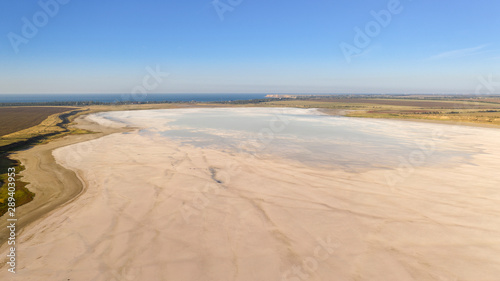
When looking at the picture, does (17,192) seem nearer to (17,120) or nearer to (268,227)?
(268,227)

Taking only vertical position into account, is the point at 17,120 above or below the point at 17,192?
above

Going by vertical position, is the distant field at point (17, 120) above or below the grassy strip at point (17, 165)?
above

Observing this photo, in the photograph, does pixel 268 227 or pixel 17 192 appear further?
pixel 17 192

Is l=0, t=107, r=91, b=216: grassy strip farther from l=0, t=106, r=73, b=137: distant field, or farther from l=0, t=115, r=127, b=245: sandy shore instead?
l=0, t=106, r=73, b=137: distant field

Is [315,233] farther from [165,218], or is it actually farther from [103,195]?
[103,195]

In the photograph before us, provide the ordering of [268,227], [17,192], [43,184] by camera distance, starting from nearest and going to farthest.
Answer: [268,227]
[17,192]
[43,184]

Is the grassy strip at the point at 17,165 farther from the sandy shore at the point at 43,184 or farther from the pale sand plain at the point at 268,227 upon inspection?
the pale sand plain at the point at 268,227

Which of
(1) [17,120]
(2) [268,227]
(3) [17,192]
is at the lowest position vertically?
(2) [268,227]

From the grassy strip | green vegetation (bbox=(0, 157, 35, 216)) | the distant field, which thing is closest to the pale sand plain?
green vegetation (bbox=(0, 157, 35, 216))

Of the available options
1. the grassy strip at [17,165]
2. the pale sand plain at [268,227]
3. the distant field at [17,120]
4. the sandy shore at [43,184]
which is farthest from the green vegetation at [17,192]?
the distant field at [17,120]

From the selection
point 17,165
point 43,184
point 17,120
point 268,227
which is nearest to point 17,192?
point 43,184
